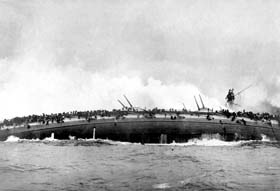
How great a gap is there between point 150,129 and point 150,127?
1.05ft

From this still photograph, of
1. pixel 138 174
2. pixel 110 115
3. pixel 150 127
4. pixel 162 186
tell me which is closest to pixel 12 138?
pixel 110 115

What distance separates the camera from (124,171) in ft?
86.8

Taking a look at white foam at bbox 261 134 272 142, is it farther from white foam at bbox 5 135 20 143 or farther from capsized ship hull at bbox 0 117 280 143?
white foam at bbox 5 135 20 143

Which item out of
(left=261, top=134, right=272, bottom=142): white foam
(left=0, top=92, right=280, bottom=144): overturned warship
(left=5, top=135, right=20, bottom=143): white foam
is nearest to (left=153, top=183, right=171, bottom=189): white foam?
(left=0, top=92, right=280, bottom=144): overturned warship

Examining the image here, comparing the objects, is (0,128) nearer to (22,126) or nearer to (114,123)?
(22,126)

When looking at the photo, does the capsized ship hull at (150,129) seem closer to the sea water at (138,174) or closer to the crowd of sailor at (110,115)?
the crowd of sailor at (110,115)

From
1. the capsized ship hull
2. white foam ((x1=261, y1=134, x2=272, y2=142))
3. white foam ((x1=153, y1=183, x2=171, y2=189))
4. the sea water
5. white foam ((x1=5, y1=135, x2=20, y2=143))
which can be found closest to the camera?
white foam ((x1=153, y1=183, x2=171, y2=189))

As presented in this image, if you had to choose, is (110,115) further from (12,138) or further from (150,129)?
(12,138)

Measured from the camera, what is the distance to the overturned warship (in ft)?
191

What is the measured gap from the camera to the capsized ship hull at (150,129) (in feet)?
190

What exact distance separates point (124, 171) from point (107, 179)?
3531 millimetres

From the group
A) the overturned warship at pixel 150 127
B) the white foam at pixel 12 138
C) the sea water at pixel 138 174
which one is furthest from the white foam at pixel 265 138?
the white foam at pixel 12 138

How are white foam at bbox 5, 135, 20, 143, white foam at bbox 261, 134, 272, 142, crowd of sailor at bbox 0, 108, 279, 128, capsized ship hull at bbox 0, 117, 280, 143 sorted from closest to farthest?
1. capsized ship hull at bbox 0, 117, 280, 143
2. crowd of sailor at bbox 0, 108, 279, 128
3. white foam at bbox 261, 134, 272, 142
4. white foam at bbox 5, 135, 20, 143

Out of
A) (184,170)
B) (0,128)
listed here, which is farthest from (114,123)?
(184,170)
